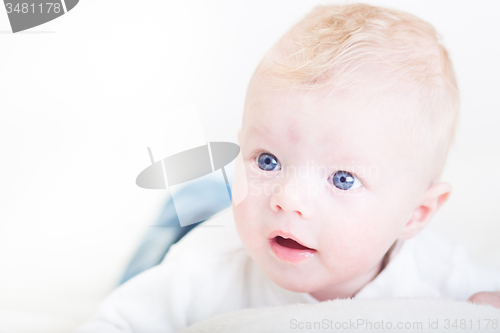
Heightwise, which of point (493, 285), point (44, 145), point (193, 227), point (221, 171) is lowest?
point (493, 285)

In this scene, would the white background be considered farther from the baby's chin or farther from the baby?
the baby's chin

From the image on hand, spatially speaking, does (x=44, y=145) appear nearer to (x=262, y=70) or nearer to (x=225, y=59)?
(x=262, y=70)

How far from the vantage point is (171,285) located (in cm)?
91

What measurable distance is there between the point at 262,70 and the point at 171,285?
445mm

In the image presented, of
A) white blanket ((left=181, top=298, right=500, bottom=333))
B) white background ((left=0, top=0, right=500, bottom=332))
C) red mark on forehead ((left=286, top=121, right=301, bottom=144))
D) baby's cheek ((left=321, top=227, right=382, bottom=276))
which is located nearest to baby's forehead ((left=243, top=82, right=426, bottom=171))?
red mark on forehead ((left=286, top=121, right=301, bottom=144))

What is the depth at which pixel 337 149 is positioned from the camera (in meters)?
0.69

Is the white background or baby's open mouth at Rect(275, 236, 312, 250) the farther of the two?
the white background

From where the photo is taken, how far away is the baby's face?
2.27 feet

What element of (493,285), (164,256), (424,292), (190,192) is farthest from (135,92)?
(493,285)

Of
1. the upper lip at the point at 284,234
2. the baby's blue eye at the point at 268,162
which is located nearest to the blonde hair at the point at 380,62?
the baby's blue eye at the point at 268,162

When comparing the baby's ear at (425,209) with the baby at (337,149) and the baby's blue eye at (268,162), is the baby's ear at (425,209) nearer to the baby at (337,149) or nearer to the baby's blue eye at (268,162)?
the baby at (337,149)

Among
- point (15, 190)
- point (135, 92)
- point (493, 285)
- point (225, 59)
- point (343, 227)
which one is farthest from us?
point (225, 59)

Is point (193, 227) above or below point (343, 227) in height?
below

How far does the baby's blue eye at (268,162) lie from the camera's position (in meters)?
0.73
